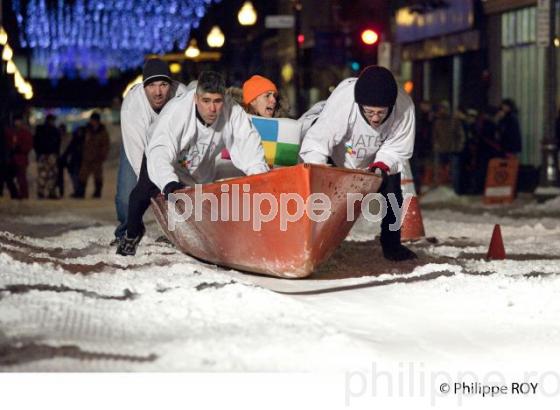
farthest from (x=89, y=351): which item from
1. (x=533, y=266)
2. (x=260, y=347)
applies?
(x=533, y=266)

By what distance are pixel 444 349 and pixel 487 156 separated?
15716 mm

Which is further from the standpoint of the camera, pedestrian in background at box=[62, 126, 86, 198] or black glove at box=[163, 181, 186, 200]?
pedestrian in background at box=[62, 126, 86, 198]

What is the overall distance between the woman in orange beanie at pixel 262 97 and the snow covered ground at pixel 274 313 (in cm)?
137

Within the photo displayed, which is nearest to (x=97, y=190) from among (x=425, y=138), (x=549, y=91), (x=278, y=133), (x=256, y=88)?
(x=425, y=138)

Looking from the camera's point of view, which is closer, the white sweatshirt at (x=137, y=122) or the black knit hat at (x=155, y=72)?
the black knit hat at (x=155, y=72)

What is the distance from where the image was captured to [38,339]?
6.46 m

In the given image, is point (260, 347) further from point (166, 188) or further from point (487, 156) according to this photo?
point (487, 156)

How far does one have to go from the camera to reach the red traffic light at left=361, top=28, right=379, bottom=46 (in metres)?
21.8

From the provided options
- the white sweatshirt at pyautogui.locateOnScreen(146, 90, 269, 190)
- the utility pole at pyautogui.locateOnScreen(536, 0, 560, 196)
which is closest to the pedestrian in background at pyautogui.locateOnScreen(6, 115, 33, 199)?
the utility pole at pyautogui.locateOnScreen(536, 0, 560, 196)

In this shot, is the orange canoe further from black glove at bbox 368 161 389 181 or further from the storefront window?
the storefront window

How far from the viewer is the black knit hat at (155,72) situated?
1089cm

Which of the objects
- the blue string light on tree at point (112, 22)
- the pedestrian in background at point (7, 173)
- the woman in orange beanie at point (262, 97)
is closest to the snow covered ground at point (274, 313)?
the woman in orange beanie at point (262, 97)

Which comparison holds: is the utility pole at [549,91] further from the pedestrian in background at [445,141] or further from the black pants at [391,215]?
the black pants at [391,215]

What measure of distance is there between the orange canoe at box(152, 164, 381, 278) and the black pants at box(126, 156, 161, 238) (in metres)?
0.66
